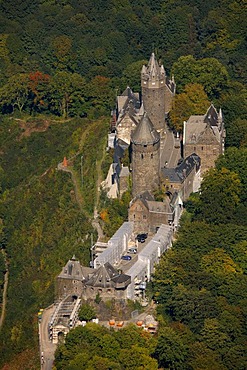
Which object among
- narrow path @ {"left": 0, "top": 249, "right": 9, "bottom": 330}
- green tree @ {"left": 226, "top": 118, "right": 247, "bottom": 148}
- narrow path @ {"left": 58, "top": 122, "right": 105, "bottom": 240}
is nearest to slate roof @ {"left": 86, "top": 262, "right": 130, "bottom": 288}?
narrow path @ {"left": 58, "top": 122, "right": 105, "bottom": 240}

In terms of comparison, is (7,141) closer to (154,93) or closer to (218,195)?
(154,93)

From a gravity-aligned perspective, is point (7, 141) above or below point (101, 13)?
below

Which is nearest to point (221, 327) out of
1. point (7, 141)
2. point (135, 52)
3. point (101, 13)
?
point (7, 141)

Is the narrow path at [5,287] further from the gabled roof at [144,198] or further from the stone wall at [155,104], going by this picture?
the stone wall at [155,104]

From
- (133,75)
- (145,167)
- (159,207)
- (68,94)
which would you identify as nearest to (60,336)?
(159,207)

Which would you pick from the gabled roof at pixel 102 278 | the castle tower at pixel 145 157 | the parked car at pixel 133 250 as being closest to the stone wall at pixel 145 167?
the castle tower at pixel 145 157

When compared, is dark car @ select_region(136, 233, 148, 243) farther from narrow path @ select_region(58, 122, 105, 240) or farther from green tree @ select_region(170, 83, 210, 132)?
green tree @ select_region(170, 83, 210, 132)
